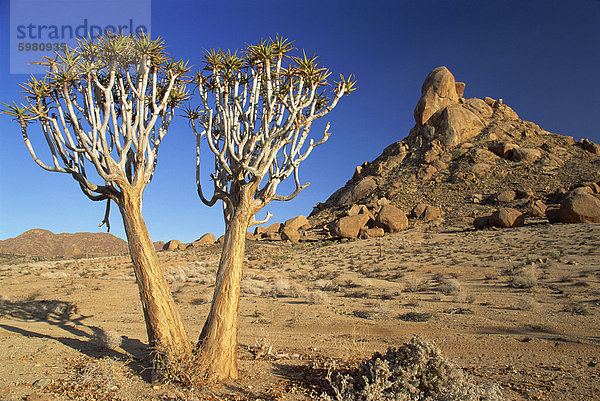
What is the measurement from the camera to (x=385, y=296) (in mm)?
13047

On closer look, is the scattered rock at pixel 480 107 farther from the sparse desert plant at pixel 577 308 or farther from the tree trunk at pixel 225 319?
the tree trunk at pixel 225 319

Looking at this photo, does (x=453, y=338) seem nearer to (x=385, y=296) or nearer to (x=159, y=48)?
(x=385, y=296)

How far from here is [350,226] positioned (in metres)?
37.2

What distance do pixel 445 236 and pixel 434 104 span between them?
1173 inches

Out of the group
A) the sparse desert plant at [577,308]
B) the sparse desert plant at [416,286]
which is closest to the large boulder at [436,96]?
the sparse desert plant at [416,286]

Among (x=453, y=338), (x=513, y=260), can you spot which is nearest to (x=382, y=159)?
(x=513, y=260)

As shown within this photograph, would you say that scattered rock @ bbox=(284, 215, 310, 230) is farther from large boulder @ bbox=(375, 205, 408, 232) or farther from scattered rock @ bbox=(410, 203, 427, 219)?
scattered rock @ bbox=(410, 203, 427, 219)

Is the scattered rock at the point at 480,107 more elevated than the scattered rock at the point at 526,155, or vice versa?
the scattered rock at the point at 480,107

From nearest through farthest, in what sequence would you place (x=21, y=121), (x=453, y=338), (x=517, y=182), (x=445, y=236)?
(x=21, y=121) → (x=453, y=338) → (x=445, y=236) → (x=517, y=182)

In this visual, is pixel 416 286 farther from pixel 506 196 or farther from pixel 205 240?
pixel 205 240

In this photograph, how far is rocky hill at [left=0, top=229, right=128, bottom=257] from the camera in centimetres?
5897

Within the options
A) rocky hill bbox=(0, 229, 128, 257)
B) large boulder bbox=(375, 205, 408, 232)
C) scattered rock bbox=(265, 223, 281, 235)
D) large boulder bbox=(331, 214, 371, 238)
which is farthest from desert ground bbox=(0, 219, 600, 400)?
rocky hill bbox=(0, 229, 128, 257)

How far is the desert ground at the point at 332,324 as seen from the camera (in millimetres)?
5238

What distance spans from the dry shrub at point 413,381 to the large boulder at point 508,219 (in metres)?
30.6
